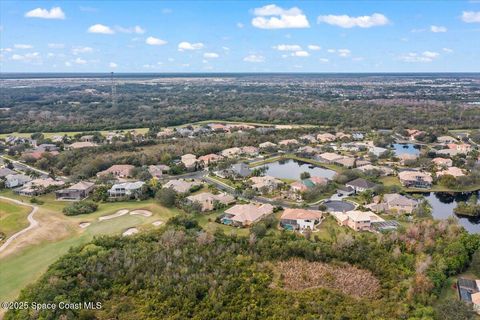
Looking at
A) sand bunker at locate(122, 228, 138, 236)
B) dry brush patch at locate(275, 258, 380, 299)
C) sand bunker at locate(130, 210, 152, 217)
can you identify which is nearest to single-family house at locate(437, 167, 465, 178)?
dry brush patch at locate(275, 258, 380, 299)

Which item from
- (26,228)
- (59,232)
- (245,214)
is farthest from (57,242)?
(245,214)

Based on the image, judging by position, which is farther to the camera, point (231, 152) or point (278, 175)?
point (231, 152)

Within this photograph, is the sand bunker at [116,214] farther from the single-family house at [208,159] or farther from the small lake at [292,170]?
the small lake at [292,170]

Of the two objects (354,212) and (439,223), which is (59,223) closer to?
(354,212)

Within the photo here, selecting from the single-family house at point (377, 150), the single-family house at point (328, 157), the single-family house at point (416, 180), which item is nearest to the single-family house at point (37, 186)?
the single-family house at point (328, 157)

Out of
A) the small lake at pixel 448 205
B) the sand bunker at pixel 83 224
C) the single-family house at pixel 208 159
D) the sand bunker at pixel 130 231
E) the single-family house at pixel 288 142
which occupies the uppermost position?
the single-family house at pixel 288 142

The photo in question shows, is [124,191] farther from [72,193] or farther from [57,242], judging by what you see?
[57,242]

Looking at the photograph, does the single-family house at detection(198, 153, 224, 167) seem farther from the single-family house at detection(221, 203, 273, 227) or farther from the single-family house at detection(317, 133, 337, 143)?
the single-family house at detection(317, 133, 337, 143)
